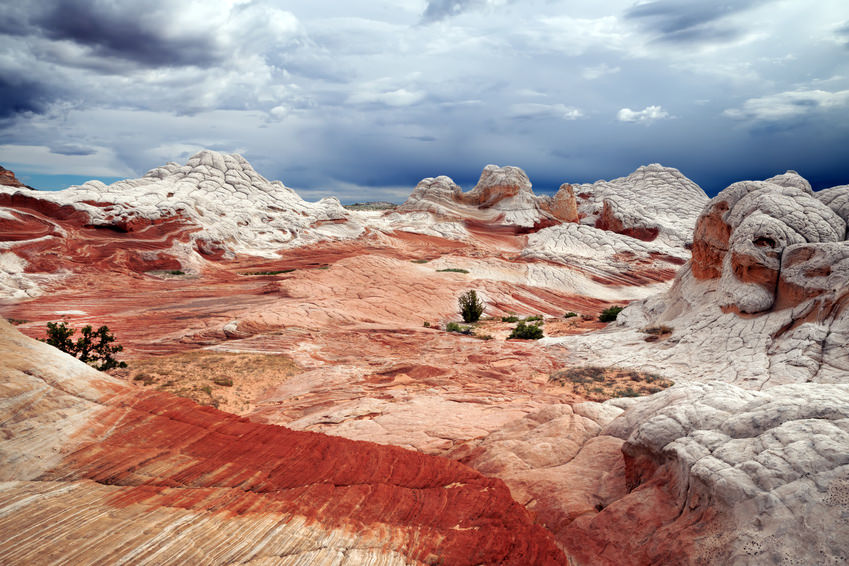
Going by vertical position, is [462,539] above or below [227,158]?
below

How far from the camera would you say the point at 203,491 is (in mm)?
3834

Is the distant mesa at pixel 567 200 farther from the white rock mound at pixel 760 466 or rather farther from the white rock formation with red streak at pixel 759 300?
the white rock mound at pixel 760 466

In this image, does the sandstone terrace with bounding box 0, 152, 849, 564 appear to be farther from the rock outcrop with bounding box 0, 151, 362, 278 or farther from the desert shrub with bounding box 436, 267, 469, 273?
the desert shrub with bounding box 436, 267, 469, 273

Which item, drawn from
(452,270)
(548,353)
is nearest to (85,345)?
(548,353)

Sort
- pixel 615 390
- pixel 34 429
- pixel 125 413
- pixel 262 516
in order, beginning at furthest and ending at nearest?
pixel 615 390 → pixel 125 413 → pixel 34 429 → pixel 262 516

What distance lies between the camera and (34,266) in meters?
25.0

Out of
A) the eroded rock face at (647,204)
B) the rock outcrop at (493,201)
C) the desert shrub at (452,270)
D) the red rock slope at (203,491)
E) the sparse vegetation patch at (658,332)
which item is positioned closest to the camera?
the red rock slope at (203,491)

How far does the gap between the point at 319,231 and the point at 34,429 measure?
153ft

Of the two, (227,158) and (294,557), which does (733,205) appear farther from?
(227,158)

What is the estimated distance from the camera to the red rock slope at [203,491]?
320cm

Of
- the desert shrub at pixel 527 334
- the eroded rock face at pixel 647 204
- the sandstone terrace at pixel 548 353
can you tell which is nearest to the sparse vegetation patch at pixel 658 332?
the sandstone terrace at pixel 548 353

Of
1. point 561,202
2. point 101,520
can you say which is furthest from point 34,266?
point 561,202

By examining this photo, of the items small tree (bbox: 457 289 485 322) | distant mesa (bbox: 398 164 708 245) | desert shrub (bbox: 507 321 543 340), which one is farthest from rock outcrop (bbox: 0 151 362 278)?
desert shrub (bbox: 507 321 543 340)

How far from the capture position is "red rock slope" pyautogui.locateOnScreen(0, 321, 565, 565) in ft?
10.5
